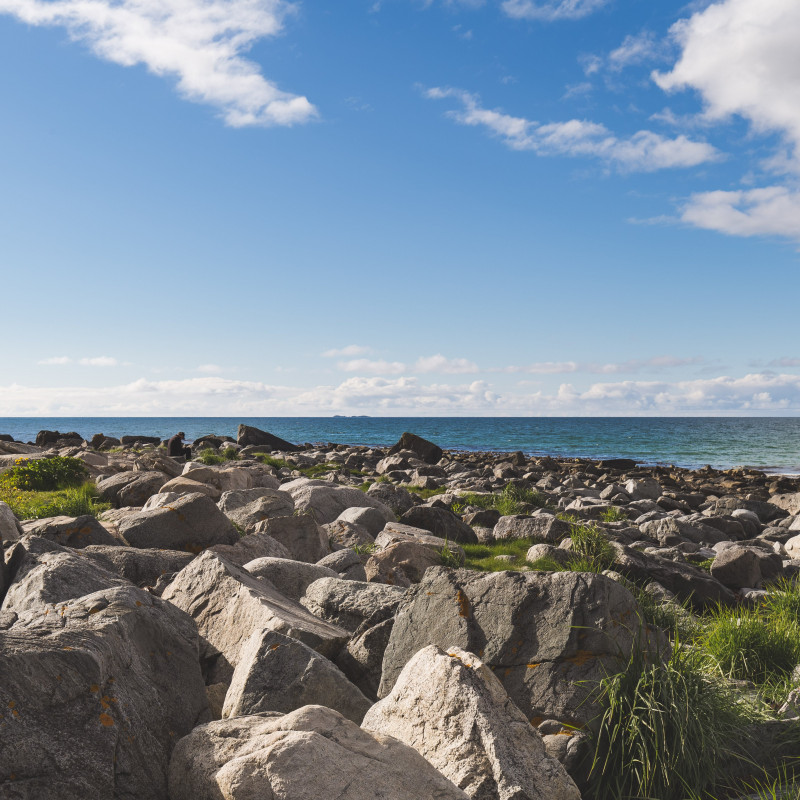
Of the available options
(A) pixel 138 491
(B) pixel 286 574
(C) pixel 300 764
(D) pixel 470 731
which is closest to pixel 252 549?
(B) pixel 286 574

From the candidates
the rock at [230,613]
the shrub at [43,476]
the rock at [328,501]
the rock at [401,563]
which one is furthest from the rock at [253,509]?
the shrub at [43,476]

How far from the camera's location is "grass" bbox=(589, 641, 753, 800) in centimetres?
510

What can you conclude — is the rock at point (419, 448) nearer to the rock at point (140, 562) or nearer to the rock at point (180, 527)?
the rock at point (180, 527)

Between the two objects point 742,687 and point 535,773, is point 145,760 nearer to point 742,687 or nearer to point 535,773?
point 535,773

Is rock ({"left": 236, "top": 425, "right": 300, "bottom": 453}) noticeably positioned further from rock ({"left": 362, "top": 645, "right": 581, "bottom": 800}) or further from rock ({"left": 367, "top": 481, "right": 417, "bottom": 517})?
rock ({"left": 362, "top": 645, "right": 581, "bottom": 800})

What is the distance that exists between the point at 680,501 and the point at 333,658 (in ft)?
84.3

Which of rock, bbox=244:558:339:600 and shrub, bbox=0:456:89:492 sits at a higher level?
shrub, bbox=0:456:89:492

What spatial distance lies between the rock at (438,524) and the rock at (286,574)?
6.45 m

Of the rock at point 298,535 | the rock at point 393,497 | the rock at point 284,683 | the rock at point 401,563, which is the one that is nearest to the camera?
the rock at point 284,683

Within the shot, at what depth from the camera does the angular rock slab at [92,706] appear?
3.58 metres

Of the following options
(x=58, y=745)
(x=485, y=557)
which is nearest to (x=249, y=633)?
(x=58, y=745)

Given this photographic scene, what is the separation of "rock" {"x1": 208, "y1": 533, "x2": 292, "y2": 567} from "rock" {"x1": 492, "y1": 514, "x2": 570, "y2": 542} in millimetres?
6567

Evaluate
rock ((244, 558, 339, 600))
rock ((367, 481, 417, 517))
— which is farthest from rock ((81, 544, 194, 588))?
rock ((367, 481, 417, 517))

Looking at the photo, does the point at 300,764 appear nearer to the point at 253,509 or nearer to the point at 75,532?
the point at 75,532
